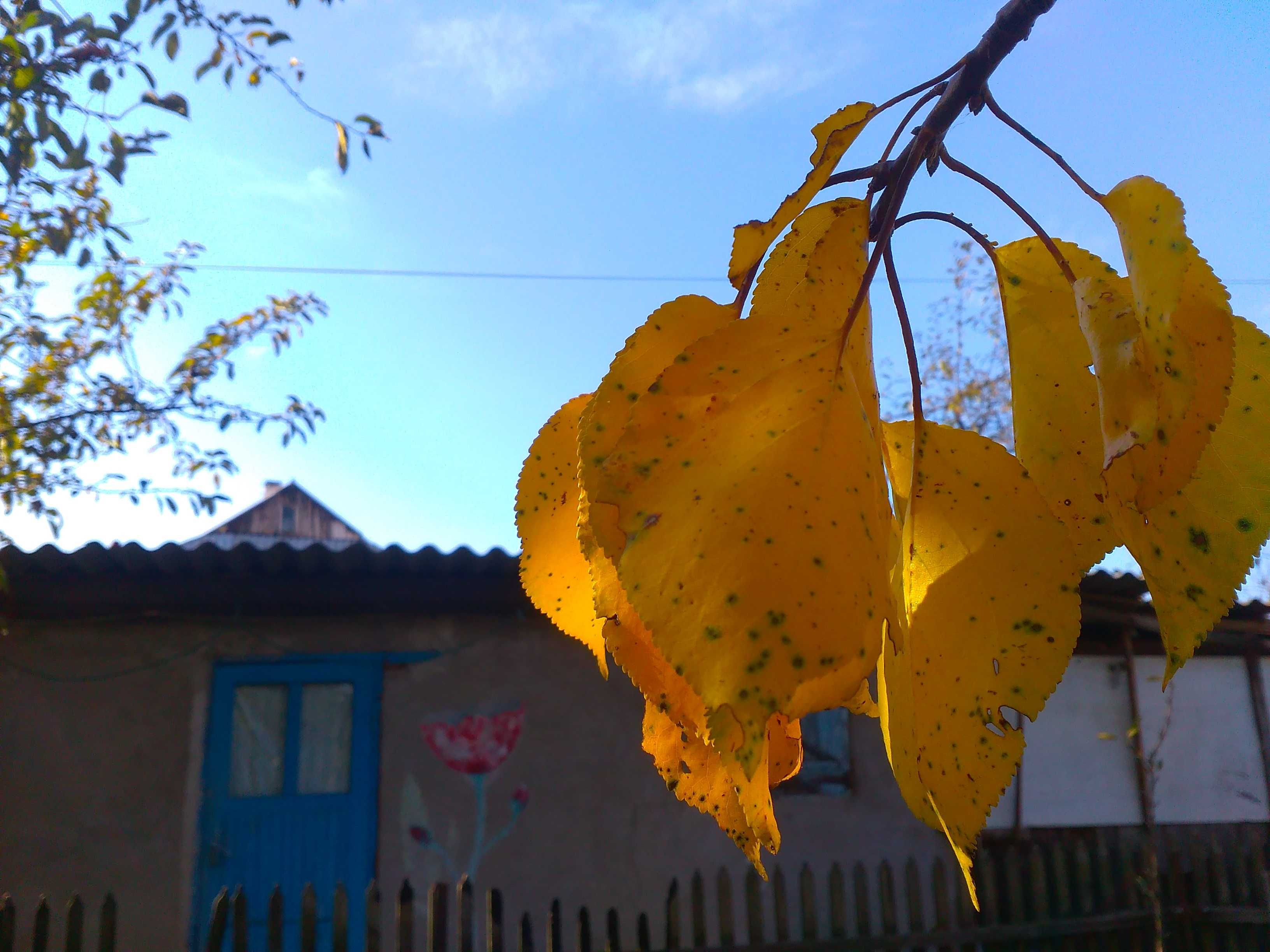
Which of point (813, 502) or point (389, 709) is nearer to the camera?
point (813, 502)

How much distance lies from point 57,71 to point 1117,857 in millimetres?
5807

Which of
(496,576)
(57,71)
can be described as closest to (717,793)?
(57,71)

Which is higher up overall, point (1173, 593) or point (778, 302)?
point (778, 302)

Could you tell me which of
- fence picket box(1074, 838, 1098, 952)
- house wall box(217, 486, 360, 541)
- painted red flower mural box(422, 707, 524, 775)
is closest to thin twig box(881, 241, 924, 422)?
painted red flower mural box(422, 707, 524, 775)

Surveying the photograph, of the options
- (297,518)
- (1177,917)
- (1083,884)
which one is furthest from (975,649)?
(297,518)

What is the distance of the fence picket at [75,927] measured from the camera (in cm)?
362

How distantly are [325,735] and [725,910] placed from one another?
239 centimetres

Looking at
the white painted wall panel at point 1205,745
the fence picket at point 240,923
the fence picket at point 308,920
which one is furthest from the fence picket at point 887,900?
the fence picket at point 240,923

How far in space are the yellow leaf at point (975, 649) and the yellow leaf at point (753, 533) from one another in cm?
5

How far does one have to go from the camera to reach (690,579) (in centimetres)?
28

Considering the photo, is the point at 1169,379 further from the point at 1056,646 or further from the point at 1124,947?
the point at 1124,947

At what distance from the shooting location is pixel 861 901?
14.1ft

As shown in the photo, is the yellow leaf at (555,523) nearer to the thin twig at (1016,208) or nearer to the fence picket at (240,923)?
the thin twig at (1016,208)

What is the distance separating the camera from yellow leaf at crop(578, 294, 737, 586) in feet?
1.01
